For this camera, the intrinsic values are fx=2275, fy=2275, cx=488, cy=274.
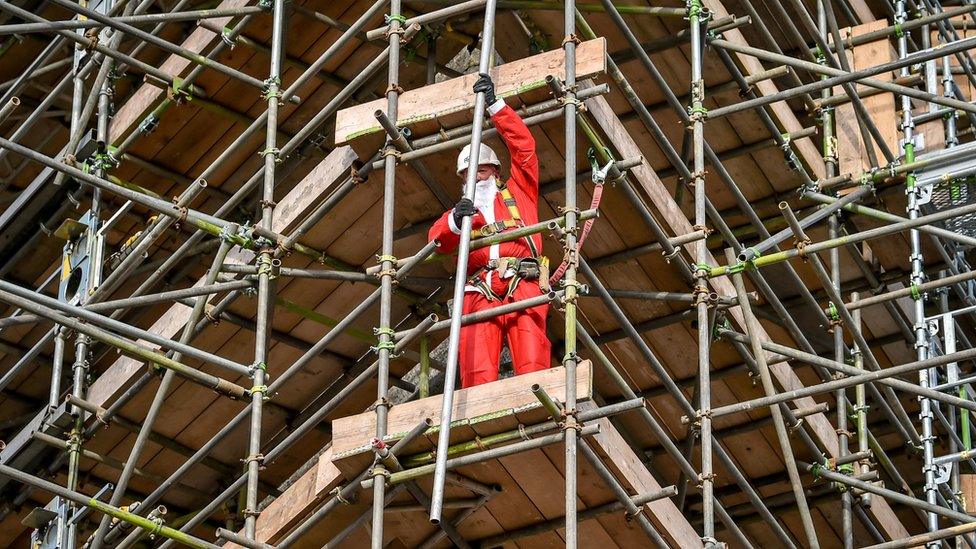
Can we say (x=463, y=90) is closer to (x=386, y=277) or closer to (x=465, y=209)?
(x=465, y=209)

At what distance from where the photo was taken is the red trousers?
1476 centimetres

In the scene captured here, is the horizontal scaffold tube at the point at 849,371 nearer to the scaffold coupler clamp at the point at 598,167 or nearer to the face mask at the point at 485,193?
the scaffold coupler clamp at the point at 598,167

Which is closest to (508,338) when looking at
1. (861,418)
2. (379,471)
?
(379,471)

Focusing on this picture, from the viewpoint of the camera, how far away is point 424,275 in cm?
1639

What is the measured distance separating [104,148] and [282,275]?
3171 millimetres

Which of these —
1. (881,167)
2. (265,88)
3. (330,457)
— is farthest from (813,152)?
(330,457)

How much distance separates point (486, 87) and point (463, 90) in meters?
0.39

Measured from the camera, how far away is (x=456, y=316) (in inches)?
535

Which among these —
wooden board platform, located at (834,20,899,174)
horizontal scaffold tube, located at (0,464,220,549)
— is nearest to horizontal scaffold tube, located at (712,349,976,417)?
horizontal scaffold tube, located at (0,464,220,549)

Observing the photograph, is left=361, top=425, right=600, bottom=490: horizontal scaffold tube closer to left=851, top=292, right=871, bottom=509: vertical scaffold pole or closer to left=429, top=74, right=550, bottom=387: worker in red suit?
left=429, top=74, right=550, bottom=387: worker in red suit

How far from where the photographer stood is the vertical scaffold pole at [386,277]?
13688mm

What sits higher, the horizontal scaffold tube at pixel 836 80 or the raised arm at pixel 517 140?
the horizontal scaffold tube at pixel 836 80

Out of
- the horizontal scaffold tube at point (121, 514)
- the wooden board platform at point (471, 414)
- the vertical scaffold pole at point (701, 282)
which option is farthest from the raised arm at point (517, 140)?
the horizontal scaffold tube at point (121, 514)

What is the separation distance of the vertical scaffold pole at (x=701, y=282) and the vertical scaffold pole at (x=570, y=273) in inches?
43.4
